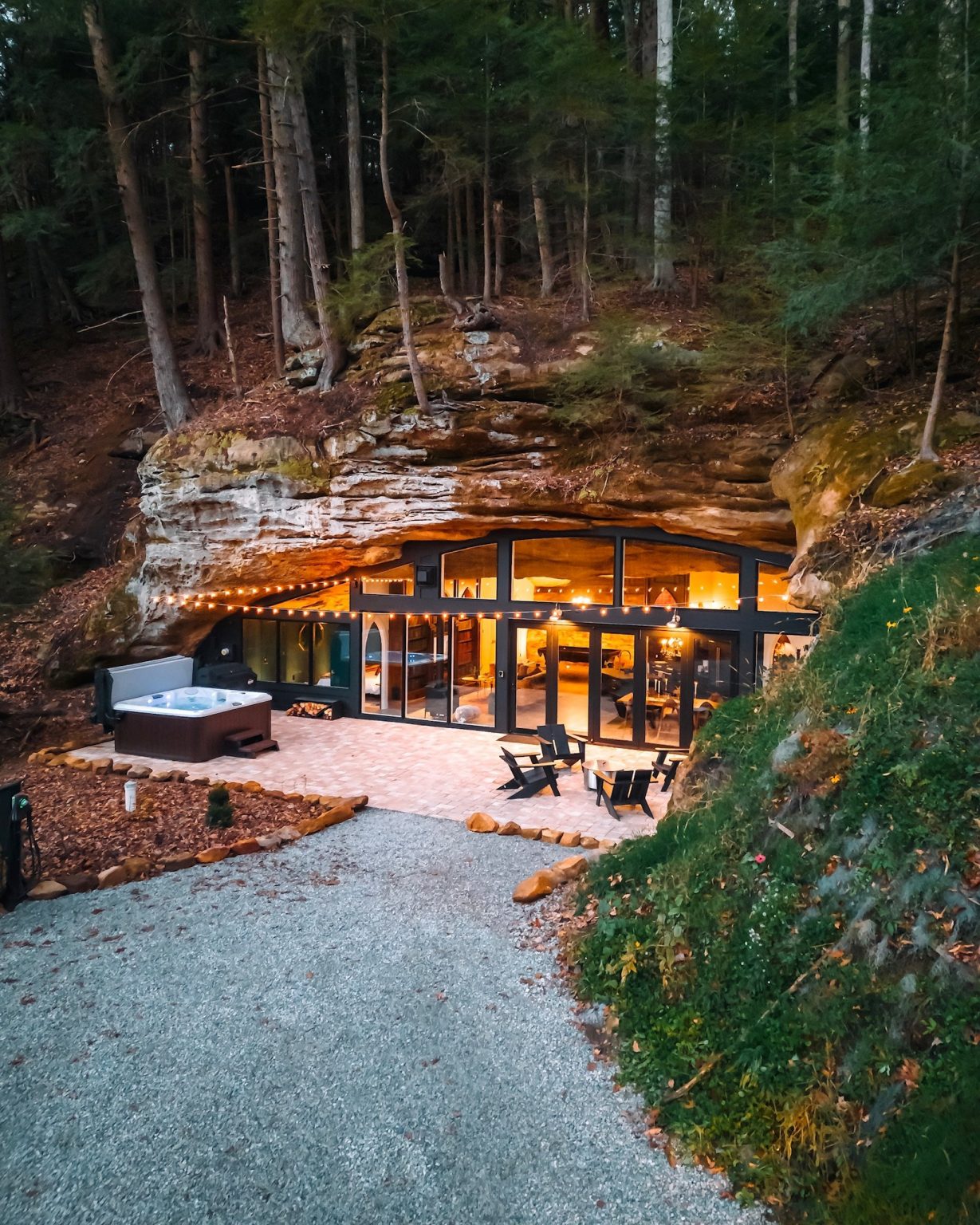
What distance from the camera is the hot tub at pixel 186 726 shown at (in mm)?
11242

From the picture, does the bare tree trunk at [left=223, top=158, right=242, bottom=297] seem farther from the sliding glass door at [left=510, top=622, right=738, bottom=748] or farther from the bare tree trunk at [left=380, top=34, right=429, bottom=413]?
the sliding glass door at [left=510, top=622, right=738, bottom=748]

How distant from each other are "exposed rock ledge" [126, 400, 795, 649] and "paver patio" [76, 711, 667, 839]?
3.30 metres

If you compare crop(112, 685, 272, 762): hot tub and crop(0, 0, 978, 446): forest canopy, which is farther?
crop(0, 0, 978, 446): forest canopy

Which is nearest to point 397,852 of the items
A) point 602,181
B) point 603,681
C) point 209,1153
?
point 209,1153

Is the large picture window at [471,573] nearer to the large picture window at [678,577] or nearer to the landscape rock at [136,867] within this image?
the large picture window at [678,577]

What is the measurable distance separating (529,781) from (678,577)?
448 centimetres

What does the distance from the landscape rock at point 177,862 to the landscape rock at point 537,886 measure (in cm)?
330

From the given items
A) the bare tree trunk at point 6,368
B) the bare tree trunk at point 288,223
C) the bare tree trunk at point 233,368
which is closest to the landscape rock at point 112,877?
the bare tree trunk at point 233,368

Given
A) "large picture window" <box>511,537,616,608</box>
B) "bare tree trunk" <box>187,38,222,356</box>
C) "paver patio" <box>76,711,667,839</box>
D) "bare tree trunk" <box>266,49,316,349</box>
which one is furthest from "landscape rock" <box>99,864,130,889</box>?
"bare tree trunk" <box>187,38,222,356</box>

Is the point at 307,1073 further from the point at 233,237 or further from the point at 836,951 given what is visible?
the point at 233,237

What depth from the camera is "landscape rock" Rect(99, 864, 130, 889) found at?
677 centimetres

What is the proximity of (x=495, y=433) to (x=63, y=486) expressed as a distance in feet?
33.8

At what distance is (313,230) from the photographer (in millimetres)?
13898

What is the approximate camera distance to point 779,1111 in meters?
3.36
